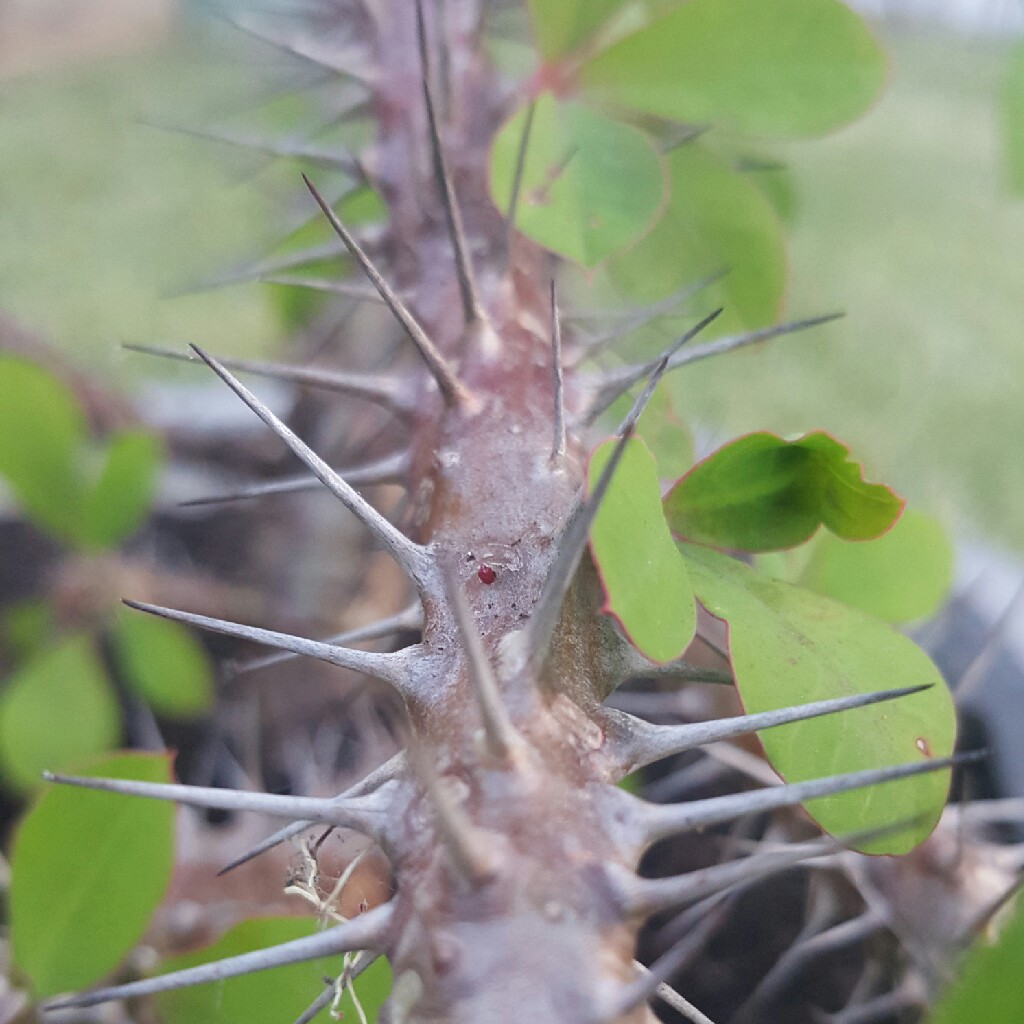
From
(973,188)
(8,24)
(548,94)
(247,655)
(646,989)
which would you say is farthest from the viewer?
(8,24)

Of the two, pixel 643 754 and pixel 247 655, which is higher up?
pixel 643 754

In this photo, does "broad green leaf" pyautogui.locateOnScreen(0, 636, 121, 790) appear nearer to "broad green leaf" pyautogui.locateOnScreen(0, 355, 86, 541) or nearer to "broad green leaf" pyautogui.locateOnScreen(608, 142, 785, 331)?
"broad green leaf" pyautogui.locateOnScreen(0, 355, 86, 541)

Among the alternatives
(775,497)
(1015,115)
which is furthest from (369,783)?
(1015,115)

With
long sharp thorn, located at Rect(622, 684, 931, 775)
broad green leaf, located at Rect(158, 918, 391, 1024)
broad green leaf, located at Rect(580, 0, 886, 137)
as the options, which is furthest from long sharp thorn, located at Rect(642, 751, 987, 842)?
broad green leaf, located at Rect(580, 0, 886, 137)

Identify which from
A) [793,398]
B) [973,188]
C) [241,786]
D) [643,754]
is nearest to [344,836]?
[643,754]

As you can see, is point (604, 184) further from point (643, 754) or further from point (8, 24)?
point (8, 24)

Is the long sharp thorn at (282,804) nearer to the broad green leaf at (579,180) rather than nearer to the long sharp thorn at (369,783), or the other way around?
the long sharp thorn at (369,783)
